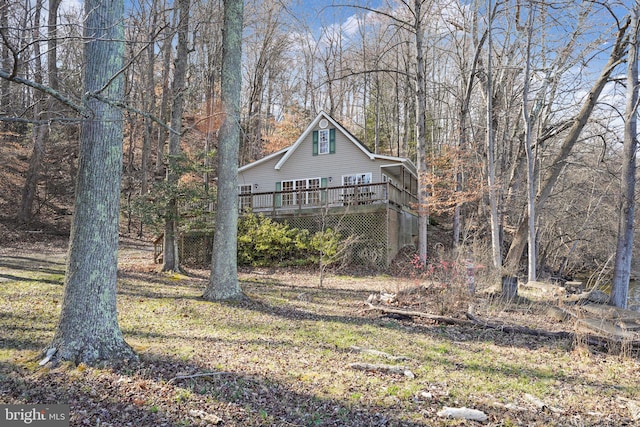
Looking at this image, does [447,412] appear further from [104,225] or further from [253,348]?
[104,225]

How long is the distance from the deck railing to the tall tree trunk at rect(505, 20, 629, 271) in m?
4.70

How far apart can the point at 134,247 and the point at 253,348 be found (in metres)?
15.1

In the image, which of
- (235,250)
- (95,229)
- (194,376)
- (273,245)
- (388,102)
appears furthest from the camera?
(388,102)

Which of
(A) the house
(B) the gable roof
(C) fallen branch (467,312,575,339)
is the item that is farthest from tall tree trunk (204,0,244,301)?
(B) the gable roof

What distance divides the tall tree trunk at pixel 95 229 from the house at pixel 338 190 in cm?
1105

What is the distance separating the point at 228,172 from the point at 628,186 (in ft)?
29.4

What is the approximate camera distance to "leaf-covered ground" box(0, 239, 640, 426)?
3488 millimetres

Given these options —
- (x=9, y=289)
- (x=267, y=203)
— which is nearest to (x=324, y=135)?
(x=267, y=203)

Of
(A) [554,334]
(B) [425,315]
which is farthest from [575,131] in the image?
(B) [425,315]

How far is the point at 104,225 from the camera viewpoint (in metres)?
4.29

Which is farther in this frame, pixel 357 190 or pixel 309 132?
pixel 309 132

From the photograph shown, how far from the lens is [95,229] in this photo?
4230mm

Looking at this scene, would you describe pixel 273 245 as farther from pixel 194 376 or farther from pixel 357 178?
pixel 194 376

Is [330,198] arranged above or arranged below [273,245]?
above
